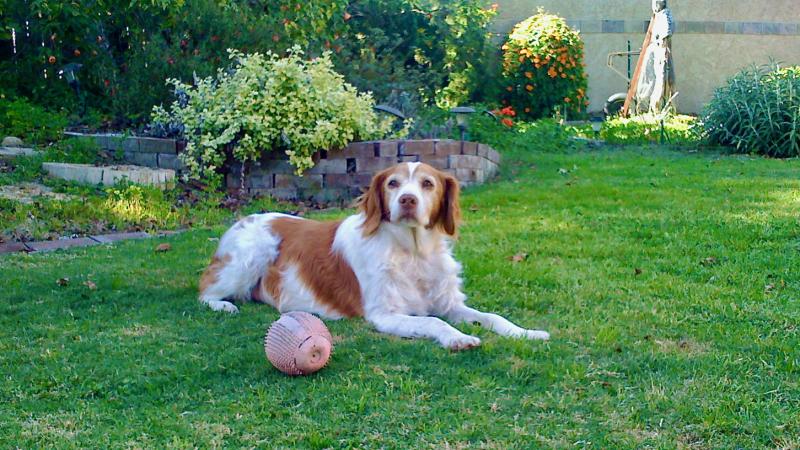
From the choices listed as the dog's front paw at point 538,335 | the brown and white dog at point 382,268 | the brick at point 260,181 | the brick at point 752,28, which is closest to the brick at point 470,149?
the brick at point 260,181

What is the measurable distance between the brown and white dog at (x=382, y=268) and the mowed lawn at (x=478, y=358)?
0.17m

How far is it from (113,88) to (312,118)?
3247mm

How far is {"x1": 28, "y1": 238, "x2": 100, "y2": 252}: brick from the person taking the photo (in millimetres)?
6305

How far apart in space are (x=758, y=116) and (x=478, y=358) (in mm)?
8259

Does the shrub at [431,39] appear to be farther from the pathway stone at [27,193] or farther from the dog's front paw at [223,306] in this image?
the dog's front paw at [223,306]

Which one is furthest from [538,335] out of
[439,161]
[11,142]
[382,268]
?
[11,142]

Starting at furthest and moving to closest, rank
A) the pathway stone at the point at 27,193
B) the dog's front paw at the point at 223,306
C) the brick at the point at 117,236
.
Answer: the pathway stone at the point at 27,193 < the brick at the point at 117,236 < the dog's front paw at the point at 223,306

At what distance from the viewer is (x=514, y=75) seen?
48.6ft

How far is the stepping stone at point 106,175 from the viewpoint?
7934 mm

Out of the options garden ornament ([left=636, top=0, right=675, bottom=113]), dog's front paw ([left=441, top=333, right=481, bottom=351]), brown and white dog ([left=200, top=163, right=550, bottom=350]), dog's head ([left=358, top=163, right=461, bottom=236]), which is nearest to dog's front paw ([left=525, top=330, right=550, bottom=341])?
brown and white dog ([left=200, top=163, right=550, bottom=350])

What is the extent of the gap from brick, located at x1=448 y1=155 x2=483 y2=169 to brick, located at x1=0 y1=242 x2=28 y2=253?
3.99 m

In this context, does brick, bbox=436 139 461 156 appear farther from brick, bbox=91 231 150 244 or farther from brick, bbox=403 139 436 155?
brick, bbox=91 231 150 244

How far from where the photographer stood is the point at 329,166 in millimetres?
8508

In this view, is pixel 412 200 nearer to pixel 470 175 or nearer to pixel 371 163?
pixel 371 163
